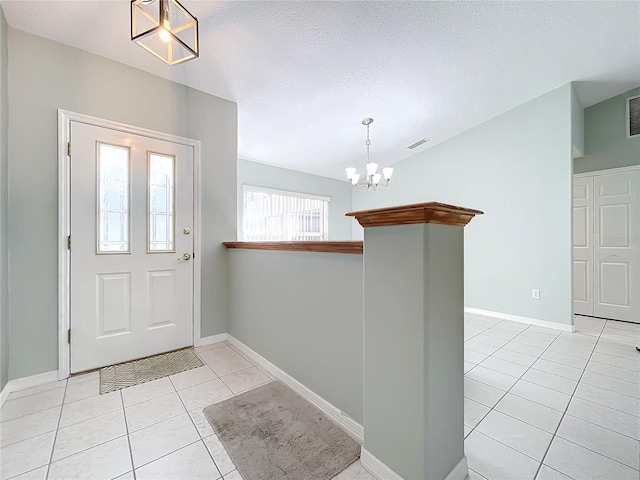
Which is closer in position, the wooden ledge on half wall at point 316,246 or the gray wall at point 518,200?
the wooden ledge on half wall at point 316,246

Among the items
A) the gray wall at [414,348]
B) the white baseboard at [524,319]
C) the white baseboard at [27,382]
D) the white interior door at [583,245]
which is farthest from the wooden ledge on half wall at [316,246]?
the white interior door at [583,245]

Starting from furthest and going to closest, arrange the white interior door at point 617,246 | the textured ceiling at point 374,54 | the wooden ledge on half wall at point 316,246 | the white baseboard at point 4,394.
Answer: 1. the white interior door at point 617,246
2. the textured ceiling at point 374,54
3. the white baseboard at point 4,394
4. the wooden ledge on half wall at point 316,246

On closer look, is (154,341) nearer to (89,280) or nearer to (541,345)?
(89,280)

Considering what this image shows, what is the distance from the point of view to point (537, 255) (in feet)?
11.1

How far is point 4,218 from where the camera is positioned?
1.72 m

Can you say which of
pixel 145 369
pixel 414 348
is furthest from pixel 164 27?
pixel 145 369

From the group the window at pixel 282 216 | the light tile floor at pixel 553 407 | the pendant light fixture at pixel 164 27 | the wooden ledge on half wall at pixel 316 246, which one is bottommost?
the light tile floor at pixel 553 407

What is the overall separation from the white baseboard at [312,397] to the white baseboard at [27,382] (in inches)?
52.4

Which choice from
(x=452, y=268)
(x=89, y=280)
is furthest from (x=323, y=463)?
(x=89, y=280)

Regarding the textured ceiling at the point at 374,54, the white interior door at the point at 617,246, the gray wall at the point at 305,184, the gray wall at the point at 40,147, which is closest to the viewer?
the gray wall at the point at 40,147

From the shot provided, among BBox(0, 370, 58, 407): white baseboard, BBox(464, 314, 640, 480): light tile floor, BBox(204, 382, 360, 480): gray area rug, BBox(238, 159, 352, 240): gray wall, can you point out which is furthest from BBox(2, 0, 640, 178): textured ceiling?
BBox(464, 314, 640, 480): light tile floor

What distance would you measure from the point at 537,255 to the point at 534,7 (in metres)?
2.63

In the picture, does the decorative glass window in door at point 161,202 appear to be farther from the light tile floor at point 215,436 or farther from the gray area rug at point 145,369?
the light tile floor at point 215,436

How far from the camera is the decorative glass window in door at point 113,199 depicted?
83.3 inches
